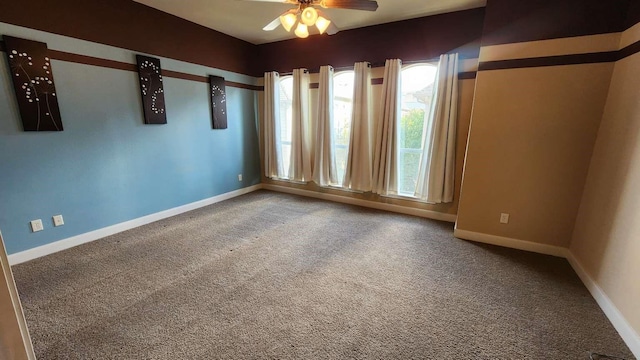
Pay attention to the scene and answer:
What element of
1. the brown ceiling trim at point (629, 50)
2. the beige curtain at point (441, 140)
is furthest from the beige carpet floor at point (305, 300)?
the brown ceiling trim at point (629, 50)

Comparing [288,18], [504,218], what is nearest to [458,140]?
[504,218]

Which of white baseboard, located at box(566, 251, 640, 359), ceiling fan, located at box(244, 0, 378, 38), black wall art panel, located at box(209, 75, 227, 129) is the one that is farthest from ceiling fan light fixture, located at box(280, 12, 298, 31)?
white baseboard, located at box(566, 251, 640, 359)

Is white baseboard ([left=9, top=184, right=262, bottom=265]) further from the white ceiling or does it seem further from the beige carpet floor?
the white ceiling

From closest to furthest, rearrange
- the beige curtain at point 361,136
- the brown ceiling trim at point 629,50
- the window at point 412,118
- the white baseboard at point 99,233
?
the brown ceiling trim at point 629,50, the white baseboard at point 99,233, the window at point 412,118, the beige curtain at point 361,136

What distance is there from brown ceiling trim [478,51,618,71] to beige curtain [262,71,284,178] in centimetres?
316

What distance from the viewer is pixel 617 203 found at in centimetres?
195

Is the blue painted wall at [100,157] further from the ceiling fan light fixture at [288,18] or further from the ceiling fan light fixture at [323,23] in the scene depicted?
the ceiling fan light fixture at [323,23]

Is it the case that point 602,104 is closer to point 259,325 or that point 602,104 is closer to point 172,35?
point 259,325

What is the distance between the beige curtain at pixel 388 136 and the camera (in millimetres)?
3566

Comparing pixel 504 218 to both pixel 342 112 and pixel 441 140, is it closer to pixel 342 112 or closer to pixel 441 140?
pixel 441 140

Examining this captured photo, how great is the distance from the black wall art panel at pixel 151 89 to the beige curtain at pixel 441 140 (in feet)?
11.9

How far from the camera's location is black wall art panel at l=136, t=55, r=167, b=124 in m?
3.15

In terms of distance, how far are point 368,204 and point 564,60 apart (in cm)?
281

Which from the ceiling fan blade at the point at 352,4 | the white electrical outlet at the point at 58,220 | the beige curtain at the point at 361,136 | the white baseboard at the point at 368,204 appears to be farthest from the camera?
the beige curtain at the point at 361,136
